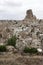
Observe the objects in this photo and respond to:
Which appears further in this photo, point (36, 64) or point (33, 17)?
point (33, 17)

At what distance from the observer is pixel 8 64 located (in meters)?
22.6

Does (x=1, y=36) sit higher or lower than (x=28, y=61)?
lower

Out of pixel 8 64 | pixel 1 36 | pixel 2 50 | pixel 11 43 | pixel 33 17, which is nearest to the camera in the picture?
pixel 8 64

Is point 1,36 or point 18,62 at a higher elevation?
point 18,62

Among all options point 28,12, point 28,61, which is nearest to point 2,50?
point 28,61

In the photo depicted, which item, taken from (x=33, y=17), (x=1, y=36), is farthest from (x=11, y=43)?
(x=33, y=17)

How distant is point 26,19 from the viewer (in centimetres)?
14200

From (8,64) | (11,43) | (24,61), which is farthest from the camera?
(11,43)

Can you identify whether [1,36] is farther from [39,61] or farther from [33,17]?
[33,17]

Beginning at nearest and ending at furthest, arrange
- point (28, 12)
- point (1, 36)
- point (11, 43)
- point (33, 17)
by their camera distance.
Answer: point (11, 43) < point (1, 36) < point (28, 12) < point (33, 17)

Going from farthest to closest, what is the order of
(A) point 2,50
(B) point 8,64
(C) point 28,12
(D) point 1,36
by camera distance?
(C) point 28,12 < (D) point 1,36 < (A) point 2,50 < (B) point 8,64

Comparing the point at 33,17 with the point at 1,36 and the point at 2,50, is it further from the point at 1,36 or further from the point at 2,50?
the point at 2,50

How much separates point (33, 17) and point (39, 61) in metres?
125

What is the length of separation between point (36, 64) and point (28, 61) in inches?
54.8
